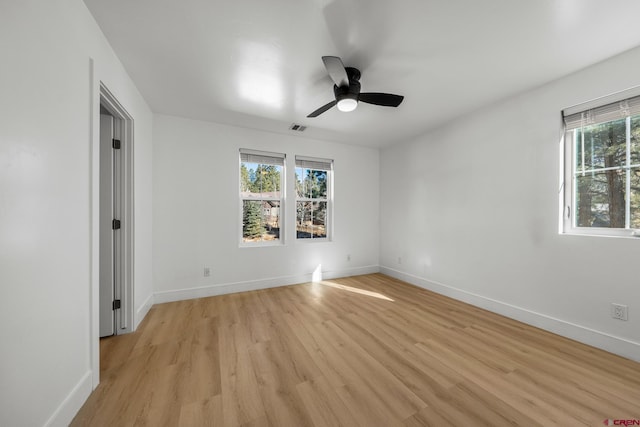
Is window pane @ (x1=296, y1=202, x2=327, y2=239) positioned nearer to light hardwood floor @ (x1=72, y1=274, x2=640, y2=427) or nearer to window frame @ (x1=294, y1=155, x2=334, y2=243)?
window frame @ (x1=294, y1=155, x2=334, y2=243)

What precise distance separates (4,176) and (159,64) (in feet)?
5.44

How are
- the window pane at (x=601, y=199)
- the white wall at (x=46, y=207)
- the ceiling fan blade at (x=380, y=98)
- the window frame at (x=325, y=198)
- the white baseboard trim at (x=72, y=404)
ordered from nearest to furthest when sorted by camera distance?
the white wall at (x=46, y=207) → the white baseboard trim at (x=72, y=404) → the window pane at (x=601, y=199) → the ceiling fan blade at (x=380, y=98) → the window frame at (x=325, y=198)

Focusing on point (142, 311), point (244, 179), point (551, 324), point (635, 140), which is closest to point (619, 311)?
point (551, 324)

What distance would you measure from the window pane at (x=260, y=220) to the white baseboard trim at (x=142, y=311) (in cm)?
138

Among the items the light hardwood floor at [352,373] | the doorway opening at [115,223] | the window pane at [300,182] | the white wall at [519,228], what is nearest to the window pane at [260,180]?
the window pane at [300,182]

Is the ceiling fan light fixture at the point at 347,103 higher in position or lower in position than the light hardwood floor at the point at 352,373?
higher

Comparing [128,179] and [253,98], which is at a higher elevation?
[253,98]

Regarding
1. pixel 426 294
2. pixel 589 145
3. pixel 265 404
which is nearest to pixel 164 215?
pixel 265 404

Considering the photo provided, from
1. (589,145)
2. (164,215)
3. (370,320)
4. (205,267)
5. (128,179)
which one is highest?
(589,145)

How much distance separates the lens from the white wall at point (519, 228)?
1980mm

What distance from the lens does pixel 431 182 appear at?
3.63m

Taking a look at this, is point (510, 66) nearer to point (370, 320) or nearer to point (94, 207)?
point (370, 320)

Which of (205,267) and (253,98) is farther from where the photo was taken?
(205,267)
